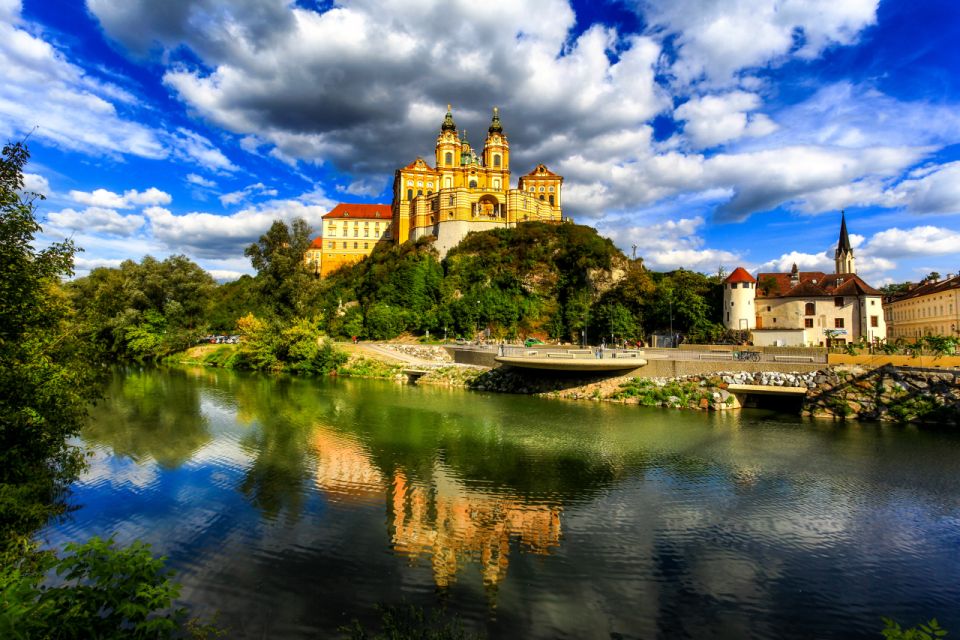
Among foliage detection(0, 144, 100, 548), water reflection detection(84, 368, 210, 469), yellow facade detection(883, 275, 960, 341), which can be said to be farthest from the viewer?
yellow facade detection(883, 275, 960, 341)

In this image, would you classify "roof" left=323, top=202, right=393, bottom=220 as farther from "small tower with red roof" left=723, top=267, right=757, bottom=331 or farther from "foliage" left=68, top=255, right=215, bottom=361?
"small tower with red roof" left=723, top=267, right=757, bottom=331

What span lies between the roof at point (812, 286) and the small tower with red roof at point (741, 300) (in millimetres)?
2407

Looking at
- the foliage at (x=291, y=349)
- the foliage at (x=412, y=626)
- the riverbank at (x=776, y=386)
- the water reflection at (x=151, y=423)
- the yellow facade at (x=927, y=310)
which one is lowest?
the foliage at (x=412, y=626)

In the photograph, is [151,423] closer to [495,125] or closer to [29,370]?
[29,370]

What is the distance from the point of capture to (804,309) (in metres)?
42.2

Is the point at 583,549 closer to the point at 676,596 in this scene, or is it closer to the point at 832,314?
the point at 676,596

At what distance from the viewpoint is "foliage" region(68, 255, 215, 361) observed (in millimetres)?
55125

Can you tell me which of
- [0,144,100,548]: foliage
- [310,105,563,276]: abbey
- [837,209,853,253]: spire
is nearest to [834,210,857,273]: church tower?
[837,209,853,253]: spire

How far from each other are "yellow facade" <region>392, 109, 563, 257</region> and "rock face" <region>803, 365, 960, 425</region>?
5051cm

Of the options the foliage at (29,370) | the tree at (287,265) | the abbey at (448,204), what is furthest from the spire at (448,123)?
the foliage at (29,370)

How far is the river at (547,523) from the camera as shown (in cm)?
895

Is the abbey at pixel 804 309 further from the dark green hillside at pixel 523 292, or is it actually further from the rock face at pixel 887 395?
the rock face at pixel 887 395

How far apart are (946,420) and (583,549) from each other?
2300 cm

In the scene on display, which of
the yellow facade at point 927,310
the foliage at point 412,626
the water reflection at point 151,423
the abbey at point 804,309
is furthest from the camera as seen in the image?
the yellow facade at point 927,310
